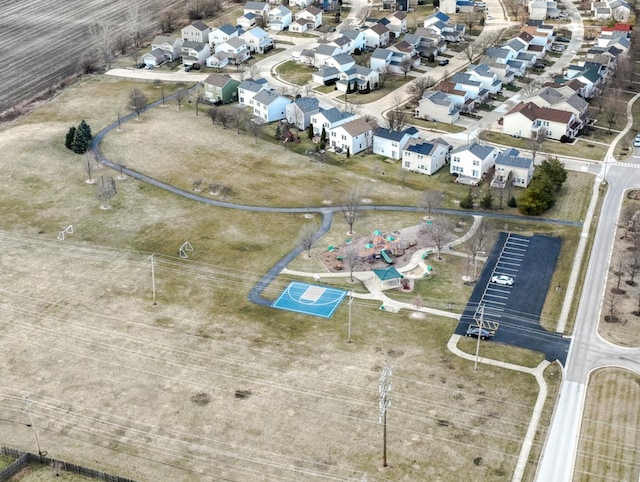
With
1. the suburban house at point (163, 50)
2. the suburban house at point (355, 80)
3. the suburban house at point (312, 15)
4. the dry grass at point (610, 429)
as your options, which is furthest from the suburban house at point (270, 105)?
the dry grass at point (610, 429)

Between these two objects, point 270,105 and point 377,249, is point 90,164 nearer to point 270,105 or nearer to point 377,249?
point 270,105

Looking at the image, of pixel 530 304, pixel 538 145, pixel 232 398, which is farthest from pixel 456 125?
pixel 232 398

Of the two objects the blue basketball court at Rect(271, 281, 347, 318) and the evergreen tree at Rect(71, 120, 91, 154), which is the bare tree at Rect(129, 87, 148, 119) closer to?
the evergreen tree at Rect(71, 120, 91, 154)

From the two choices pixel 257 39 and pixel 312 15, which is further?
pixel 312 15

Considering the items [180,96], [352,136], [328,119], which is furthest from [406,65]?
[180,96]

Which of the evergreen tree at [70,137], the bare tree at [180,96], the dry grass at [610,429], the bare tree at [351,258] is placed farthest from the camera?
the bare tree at [180,96]


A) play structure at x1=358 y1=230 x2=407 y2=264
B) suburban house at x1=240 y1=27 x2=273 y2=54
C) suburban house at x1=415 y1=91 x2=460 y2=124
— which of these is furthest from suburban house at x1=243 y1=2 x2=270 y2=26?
play structure at x1=358 y1=230 x2=407 y2=264

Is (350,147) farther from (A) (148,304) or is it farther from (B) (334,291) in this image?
(A) (148,304)

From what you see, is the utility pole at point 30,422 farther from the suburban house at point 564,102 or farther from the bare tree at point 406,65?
the bare tree at point 406,65
